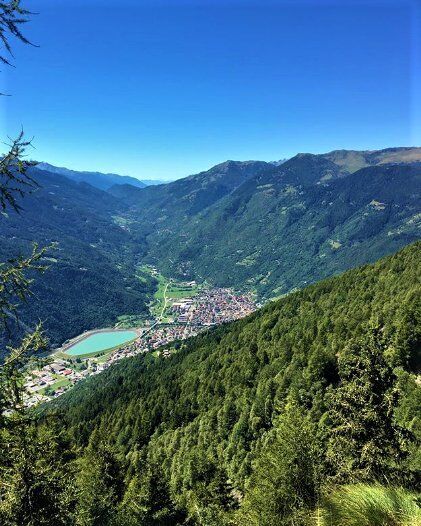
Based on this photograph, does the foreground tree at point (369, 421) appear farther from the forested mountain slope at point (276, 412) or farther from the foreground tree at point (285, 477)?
the foreground tree at point (285, 477)

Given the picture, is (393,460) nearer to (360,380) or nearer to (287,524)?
(360,380)

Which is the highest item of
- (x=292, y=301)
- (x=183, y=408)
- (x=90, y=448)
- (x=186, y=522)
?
(x=292, y=301)

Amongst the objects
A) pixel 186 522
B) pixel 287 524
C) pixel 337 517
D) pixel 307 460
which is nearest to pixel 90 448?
pixel 186 522

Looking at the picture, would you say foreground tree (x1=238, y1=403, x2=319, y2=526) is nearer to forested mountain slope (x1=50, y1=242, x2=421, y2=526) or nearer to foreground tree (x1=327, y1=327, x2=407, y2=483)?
forested mountain slope (x1=50, y1=242, x2=421, y2=526)

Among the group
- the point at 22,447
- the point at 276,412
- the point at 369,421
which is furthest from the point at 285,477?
the point at 276,412

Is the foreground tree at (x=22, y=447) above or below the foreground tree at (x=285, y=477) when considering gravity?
above

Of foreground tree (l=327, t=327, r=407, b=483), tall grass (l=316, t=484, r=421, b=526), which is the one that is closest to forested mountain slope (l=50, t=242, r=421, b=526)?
foreground tree (l=327, t=327, r=407, b=483)

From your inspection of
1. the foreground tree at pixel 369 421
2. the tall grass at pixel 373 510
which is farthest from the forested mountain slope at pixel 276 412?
the tall grass at pixel 373 510
